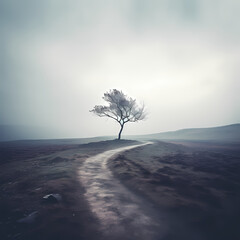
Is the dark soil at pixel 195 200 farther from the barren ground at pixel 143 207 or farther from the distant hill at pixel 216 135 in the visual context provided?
the distant hill at pixel 216 135

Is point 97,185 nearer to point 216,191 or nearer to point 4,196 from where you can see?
point 4,196

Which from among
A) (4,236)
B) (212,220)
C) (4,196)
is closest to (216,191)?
(212,220)

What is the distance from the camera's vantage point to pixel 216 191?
735 centimetres

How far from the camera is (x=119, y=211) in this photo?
18.6 ft

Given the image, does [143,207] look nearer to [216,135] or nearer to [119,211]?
[119,211]

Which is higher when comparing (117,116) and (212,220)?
(117,116)

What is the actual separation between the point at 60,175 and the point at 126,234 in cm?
768

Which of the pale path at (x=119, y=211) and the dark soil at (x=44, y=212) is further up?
the dark soil at (x=44, y=212)

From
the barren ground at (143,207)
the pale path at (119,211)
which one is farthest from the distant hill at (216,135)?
the pale path at (119,211)

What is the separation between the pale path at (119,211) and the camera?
437 centimetres

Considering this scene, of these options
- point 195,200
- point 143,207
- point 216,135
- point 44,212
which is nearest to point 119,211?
point 143,207

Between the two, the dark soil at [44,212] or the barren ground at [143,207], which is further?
the barren ground at [143,207]

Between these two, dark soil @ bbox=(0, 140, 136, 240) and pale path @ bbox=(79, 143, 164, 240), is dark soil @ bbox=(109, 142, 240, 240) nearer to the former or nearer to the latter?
pale path @ bbox=(79, 143, 164, 240)

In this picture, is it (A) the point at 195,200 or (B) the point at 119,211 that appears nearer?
(B) the point at 119,211
